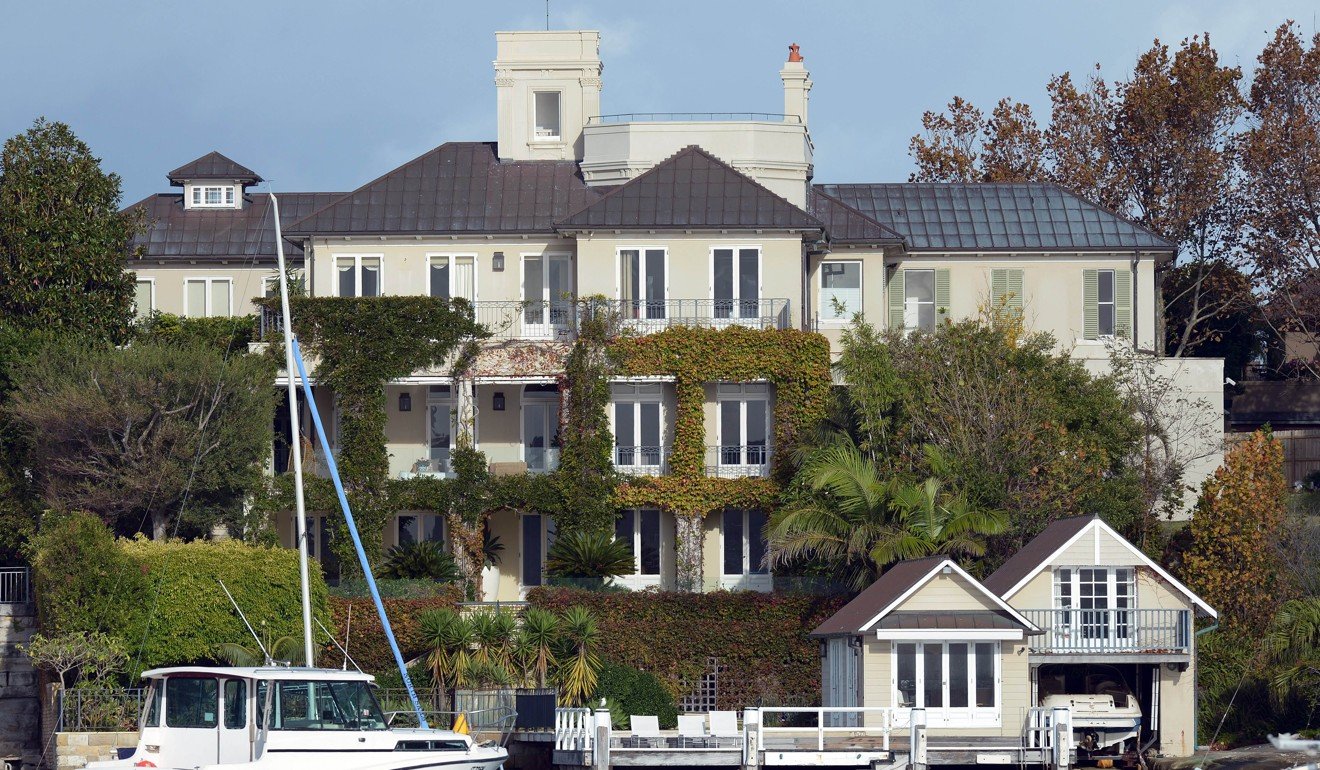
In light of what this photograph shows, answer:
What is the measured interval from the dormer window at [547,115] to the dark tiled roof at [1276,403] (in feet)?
74.7

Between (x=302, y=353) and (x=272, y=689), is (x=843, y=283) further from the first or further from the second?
(x=272, y=689)

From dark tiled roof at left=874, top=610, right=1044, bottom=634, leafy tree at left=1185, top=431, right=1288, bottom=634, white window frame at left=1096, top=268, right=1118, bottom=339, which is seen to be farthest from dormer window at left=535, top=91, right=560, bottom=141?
dark tiled roof at left=874, top=610, right=1044, bottom=634

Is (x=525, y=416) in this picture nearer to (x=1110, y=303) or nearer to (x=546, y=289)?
(x=546, y=289)

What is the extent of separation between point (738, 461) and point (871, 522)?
6368 millimetres

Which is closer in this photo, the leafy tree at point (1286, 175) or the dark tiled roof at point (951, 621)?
the dark tiled roof at point (951, 621)

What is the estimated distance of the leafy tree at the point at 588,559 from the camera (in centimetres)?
4803

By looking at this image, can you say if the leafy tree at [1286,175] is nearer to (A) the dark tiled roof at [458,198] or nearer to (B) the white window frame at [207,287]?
(A) the dark tiled roof at [458,198]

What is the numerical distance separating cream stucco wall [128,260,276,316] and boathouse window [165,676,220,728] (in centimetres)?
2633

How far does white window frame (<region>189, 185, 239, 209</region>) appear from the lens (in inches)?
2346

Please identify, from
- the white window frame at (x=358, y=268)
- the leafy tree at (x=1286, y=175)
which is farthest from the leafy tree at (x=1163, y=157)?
the white window frame at (x=358, y=268)

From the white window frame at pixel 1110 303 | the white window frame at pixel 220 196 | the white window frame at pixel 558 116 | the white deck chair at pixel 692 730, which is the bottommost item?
the white deck chair at pixel 692 730

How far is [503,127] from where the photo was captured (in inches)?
2202

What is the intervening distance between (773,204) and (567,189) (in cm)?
576

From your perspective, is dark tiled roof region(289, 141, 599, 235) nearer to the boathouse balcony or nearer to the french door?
the french door
